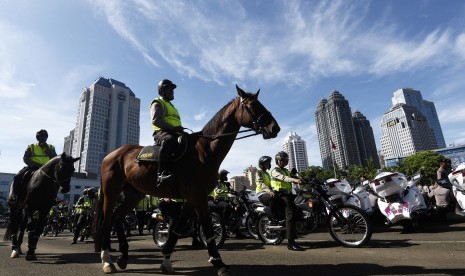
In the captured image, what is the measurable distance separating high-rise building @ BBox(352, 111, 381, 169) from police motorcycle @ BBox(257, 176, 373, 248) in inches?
5225

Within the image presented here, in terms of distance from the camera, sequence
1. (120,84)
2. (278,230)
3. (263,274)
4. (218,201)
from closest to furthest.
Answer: (263,274) < (278,230) < (218,201) < (120,84)

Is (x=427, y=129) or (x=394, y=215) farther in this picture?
(x=427, y=129)

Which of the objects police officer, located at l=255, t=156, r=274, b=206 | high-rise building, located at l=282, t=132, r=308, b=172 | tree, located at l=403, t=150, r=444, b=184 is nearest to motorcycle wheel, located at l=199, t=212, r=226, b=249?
police officer, located at l=255, t=156, r=274, b=206

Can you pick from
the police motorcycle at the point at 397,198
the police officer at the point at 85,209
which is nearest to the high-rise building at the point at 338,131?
the police officer at the point at 85,209

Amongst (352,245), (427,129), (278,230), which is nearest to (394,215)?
(352,245)

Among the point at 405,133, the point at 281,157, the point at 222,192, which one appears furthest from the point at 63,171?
the point at 405,133

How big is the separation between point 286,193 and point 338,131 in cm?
13343

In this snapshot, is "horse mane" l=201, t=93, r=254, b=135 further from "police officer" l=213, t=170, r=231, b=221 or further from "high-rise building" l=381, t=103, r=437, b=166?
"high-rise building" l=381, t=103, r=437, b=166

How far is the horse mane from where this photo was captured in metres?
5.10

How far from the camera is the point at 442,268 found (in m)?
4.11

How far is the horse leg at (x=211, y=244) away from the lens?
4.21 m

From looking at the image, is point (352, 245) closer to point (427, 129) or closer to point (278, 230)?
point (278, 230)

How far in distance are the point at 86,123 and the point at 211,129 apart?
491ft

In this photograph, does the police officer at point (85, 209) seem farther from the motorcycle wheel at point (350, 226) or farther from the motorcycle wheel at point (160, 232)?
the motorcycle wheel at point (350, 226)
